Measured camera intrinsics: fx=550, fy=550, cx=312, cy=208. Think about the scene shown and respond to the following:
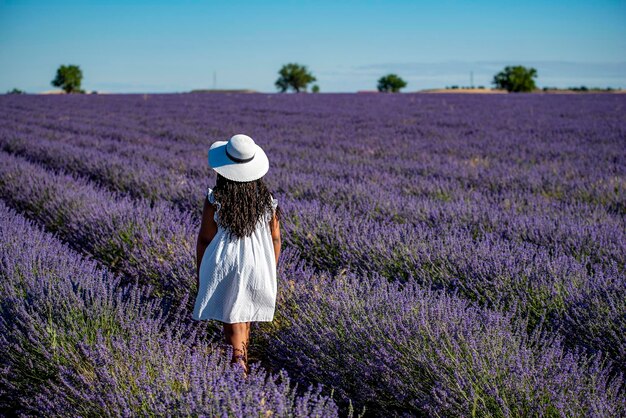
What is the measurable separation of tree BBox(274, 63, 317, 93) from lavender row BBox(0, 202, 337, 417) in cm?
6716

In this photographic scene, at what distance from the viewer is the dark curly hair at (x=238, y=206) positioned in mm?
2193

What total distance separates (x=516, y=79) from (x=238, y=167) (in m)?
66.7

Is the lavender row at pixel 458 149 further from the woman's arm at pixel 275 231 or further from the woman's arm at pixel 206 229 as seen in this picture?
the woman's arm at pixel 206 229

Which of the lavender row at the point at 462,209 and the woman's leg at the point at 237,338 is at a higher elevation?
the lavender row at the point at 462,209

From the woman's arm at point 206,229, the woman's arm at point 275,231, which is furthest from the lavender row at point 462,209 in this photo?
the woman's arm at point 206,229

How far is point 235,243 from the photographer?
2250mm

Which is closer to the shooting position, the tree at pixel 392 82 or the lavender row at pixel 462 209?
the lavender row at pixel 462 209

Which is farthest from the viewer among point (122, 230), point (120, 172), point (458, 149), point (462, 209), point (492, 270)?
point (458, 149)

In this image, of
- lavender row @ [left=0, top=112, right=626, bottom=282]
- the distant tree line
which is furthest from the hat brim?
the distant tree line

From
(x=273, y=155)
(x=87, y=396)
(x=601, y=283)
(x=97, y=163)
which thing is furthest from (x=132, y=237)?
(x=273, y=155)

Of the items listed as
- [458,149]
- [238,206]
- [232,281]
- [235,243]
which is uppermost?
[458,149]

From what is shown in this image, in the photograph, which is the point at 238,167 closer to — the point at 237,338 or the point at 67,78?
the point at 237,338

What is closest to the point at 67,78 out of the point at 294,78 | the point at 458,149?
the point at 294,78

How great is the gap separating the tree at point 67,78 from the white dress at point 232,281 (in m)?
61.6
